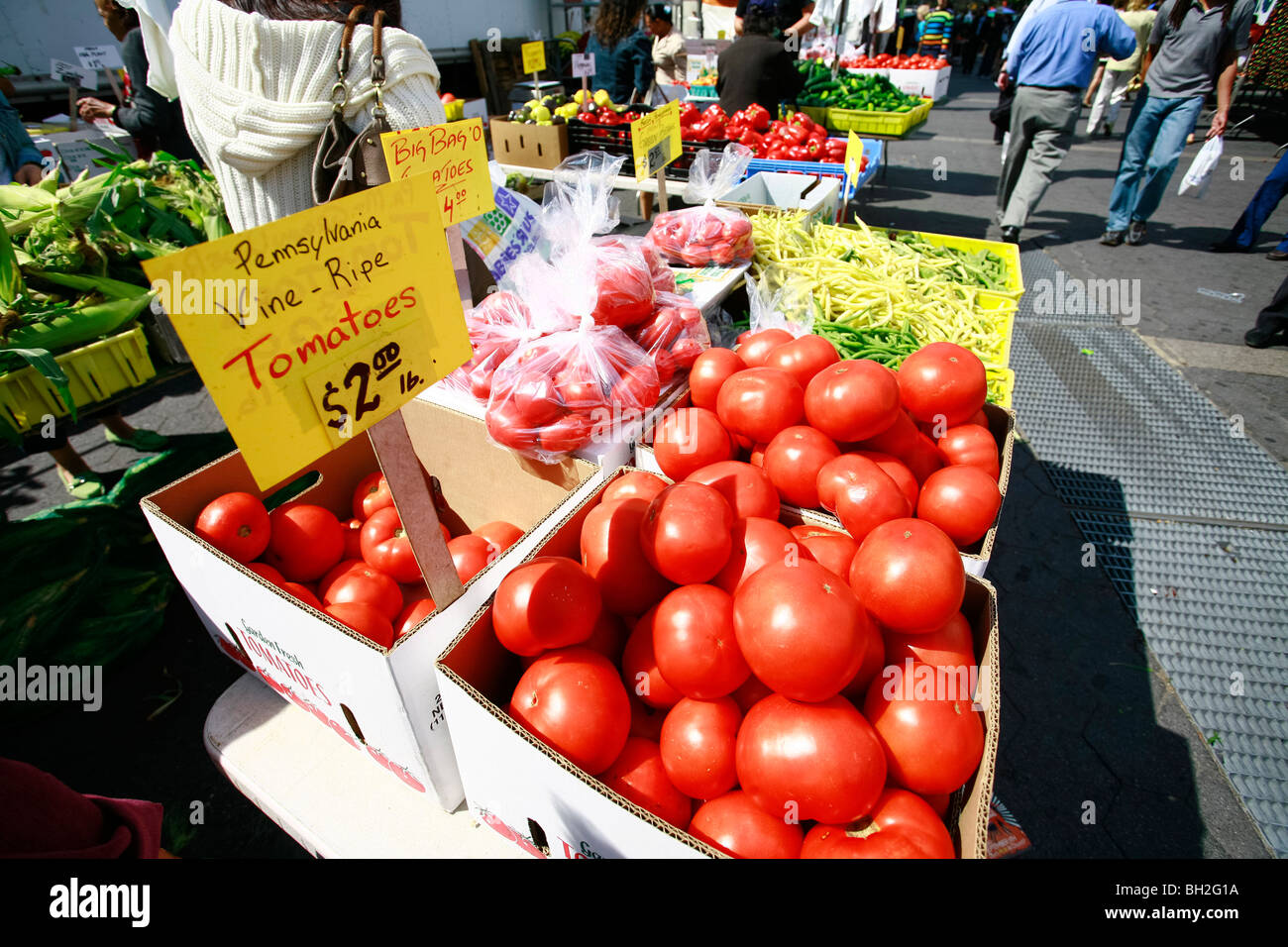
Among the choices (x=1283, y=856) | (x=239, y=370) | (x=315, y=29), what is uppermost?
(x=315, y=29)

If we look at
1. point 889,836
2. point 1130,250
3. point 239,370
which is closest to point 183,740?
point 239,370

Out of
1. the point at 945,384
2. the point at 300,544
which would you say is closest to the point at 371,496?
the point at 300,544

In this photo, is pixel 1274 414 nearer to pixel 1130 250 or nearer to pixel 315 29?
pixel 1130 250

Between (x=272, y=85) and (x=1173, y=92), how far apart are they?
8380 mm

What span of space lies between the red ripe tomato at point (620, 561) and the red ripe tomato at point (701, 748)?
0.34 meters

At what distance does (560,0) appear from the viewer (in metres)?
16.9

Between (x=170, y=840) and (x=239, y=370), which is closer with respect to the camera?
(x=239, y=370)

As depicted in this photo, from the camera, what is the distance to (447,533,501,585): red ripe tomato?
5.78ft

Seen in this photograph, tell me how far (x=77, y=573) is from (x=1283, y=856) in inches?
178

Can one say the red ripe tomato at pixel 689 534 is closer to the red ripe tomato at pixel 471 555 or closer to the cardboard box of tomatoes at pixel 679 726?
the cardboard box of tomatoes at pixel 679 726

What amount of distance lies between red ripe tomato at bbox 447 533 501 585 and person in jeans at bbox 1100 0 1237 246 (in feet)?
27.1

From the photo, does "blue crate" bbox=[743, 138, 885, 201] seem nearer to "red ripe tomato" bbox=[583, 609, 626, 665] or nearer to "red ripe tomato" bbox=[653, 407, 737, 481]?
"red ripe tomato" bbox=[653, 407, 737, 481]

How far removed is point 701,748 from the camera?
123 cm

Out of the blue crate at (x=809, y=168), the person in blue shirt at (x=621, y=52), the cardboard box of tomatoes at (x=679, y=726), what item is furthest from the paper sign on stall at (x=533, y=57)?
the cardboard box of tomatoes at (x=679, y=726)
